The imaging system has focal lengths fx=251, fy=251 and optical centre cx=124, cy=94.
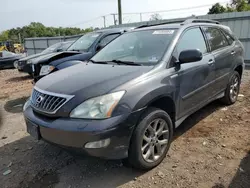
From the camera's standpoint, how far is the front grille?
8.81ft

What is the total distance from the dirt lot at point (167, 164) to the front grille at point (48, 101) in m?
0.88

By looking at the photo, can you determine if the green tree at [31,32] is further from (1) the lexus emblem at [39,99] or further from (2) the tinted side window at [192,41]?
(1) the lexus emblem at [39,99]

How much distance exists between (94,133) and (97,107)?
10.7 inches

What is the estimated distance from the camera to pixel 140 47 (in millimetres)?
3639

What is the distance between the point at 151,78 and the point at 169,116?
65 cm

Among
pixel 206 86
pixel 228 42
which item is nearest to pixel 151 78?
pixel 206 86

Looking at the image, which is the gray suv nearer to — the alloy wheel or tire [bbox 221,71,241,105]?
the alloy wheel

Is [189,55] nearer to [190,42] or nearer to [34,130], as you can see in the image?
[190,42]

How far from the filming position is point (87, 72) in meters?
3.27

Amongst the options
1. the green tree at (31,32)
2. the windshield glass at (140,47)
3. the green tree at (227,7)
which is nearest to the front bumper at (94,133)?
the windshield glass at (140,47)

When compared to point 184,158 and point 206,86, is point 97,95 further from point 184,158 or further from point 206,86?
point 206,86

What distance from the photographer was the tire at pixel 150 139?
9.01 ft

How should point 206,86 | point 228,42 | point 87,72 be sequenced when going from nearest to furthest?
point 87,72, point 206,86, point 228,42

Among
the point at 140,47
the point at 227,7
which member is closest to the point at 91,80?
the point at 140,47
